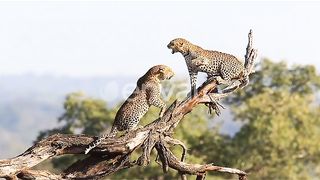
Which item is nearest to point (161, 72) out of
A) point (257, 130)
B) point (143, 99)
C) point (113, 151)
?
point (143, 99)

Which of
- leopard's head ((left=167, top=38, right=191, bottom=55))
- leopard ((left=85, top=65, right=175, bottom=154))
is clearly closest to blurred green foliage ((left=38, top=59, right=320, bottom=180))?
leopard's head ((left=167, top=38, right=191, bottom=55))

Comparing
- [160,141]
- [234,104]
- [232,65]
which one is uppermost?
[234,104]

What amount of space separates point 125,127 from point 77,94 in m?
25.0

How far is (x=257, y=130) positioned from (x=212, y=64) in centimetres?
2473

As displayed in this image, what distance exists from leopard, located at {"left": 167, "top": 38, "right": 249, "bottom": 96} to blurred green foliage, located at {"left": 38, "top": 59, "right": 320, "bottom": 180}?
2248 cm

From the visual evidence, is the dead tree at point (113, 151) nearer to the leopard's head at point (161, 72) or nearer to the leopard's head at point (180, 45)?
the leopard's head at point (161, 72)

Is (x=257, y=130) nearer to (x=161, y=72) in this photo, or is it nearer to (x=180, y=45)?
(x=180, y=45)

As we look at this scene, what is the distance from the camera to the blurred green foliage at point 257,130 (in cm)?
3198

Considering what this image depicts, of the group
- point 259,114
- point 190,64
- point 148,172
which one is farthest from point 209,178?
point 190,64

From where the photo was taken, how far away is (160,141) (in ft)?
23.0

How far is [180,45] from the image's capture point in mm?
7922

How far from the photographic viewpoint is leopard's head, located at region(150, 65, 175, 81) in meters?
7.27

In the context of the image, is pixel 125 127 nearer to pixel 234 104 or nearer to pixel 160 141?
pixel 160 141

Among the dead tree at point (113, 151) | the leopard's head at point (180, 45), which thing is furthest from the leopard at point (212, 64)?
the dead tree at point (113, 151)
